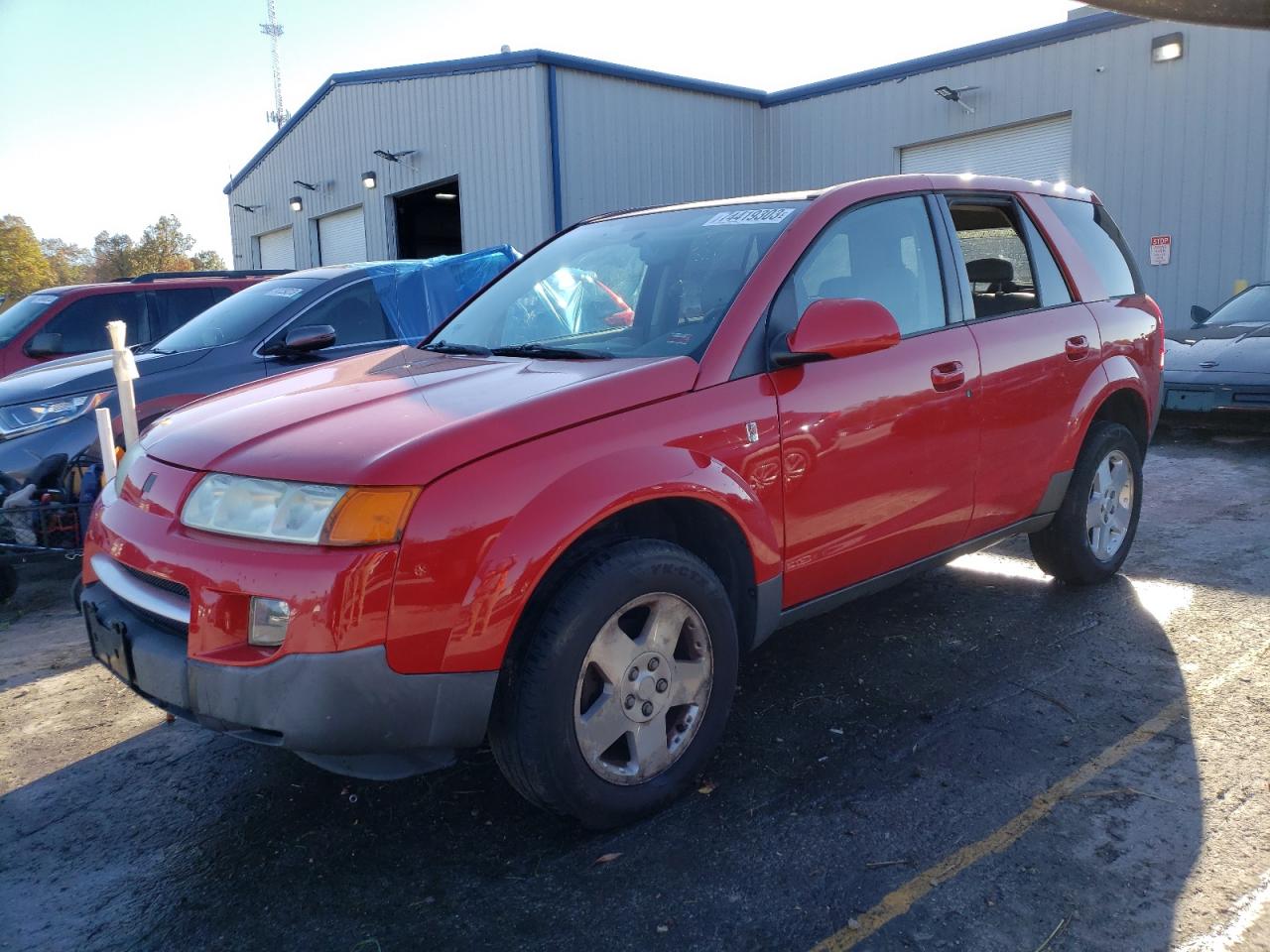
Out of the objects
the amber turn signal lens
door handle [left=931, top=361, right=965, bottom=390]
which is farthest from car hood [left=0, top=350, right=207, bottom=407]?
door handle [left=931, top=361, right=965, bottom=390]

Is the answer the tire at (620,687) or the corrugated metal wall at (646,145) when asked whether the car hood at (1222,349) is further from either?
the corrugated metal wall at (646,145)

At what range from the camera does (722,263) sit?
3424 mm

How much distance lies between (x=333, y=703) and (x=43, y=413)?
171 inches

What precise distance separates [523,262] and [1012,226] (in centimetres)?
216

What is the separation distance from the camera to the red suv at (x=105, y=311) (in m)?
8.40

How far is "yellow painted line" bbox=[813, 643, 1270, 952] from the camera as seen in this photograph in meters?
2.38

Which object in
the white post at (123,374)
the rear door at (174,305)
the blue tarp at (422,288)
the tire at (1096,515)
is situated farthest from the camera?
the rear door at (174,305)

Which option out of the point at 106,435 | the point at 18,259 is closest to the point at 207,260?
the point at 18,259

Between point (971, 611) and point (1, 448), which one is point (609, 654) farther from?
point (1, 448)

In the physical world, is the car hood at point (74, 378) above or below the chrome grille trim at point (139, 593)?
above

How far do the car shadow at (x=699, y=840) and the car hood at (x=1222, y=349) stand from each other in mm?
5891

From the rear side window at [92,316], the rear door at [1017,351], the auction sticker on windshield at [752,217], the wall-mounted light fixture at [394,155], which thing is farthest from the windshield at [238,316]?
the wall-mounted light fixture at [394,155]

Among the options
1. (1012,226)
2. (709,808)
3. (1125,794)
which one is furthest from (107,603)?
(1012,226)

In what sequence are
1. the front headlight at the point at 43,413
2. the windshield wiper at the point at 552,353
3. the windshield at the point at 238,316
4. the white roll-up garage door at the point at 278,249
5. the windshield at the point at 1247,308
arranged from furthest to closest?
1. the white roll-up garage door at the point at 278,249
2. the windshield at the point at 1247,308
3. the windshield at the point at 238,316
4. the front headlight at the point at 43,413
5. the windshield wiper at the point at 552,353
